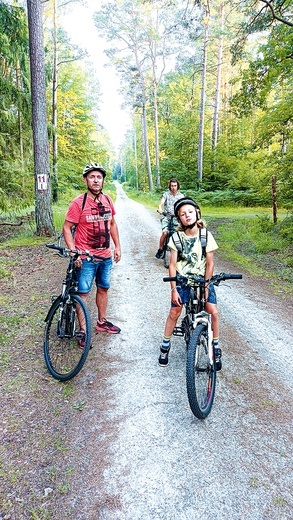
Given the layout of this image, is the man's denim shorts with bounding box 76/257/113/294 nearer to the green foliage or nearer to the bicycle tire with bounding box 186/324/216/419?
the bicycle tire with bounding box 186/324/216/419

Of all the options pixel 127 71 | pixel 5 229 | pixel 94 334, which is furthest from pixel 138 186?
pixel 94 334

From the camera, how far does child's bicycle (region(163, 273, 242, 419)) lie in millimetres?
2717

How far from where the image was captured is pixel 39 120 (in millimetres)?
9703

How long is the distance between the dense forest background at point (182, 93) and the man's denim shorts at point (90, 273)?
6.30m

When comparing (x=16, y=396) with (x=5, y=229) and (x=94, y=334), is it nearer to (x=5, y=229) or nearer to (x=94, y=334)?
(x=94, y=334)

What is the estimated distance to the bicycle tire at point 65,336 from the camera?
11.5 feet

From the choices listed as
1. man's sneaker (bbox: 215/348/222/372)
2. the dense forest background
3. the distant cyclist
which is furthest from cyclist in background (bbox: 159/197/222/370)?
the dense forest background

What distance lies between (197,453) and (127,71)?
31.6 meters

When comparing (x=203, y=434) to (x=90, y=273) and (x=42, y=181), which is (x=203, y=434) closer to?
(x=90, y=273)

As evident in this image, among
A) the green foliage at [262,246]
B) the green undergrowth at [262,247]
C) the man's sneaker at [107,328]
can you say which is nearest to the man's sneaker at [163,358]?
the man's sneaker at [107,328]

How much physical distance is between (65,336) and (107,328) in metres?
0.90

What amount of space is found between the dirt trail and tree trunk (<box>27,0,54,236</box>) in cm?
599

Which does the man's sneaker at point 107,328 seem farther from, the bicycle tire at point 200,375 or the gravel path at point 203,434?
the bicycle tire at point 200,375

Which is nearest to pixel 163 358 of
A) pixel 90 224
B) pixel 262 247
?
pixel 90 224
